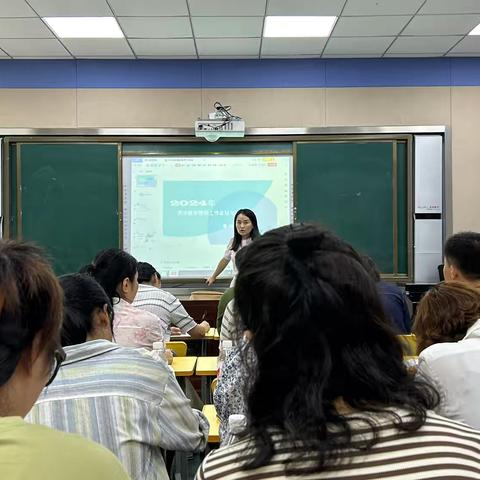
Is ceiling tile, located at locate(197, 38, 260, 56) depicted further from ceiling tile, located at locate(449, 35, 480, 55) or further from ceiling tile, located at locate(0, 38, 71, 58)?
ceiling tile, located at locate(449, 35, 480, 55)

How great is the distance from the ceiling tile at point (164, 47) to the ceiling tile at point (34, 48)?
0.83 metres

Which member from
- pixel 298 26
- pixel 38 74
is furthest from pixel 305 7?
pixel 38 74

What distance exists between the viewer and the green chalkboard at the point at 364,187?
19.4 feet

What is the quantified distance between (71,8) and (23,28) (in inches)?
28.7

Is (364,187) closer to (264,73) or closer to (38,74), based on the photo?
(264,73)

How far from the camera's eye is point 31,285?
75 cm

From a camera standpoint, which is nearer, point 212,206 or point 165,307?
point 165,307

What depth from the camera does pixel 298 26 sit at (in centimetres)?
507

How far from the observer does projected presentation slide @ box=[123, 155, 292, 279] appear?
5945 mm

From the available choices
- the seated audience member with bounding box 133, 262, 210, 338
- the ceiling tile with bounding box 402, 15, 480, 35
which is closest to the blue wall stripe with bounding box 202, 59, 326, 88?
the ceiling tile with bounding box 402, 15, 480, 35

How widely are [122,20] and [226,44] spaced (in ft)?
3.80

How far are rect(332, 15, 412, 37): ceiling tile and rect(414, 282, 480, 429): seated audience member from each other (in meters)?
3.75

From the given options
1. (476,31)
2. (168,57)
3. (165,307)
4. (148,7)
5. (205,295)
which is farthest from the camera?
(168,57)

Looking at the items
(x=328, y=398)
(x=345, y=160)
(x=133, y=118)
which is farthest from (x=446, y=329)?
(x=133, y=118)
